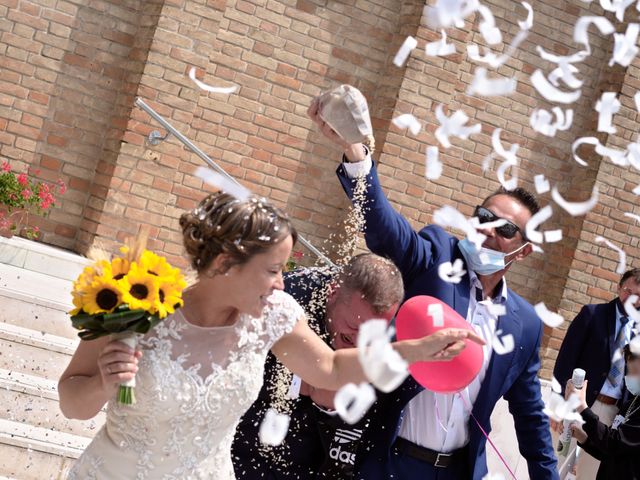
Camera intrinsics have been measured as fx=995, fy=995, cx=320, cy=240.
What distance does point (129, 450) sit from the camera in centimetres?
292

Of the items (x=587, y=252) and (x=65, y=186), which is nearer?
(x=65, y=186)

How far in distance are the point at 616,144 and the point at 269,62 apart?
350cm

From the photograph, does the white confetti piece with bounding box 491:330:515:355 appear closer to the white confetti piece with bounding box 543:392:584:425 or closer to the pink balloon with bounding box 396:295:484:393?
the pink balloon with bounding box 396:295:484:393

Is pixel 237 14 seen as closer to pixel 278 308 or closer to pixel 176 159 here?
pixel 176 159

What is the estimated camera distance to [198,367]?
2980 millimetres

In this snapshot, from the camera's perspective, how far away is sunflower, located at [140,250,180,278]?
2766mm

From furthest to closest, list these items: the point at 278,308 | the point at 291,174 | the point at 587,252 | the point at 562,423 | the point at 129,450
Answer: the point at 587,252, the point at 291,174, the point at 562,423, the point at 278,308, the point at 129,450

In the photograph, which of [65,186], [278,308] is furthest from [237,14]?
[278,308]

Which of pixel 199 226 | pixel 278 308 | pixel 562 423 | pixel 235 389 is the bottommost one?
pixel 562 423

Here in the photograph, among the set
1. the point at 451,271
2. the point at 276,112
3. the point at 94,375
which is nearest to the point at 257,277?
the point at 94,375

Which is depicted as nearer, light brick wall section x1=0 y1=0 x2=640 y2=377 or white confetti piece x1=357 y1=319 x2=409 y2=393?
white confetti piece x1=357 y1=319 x2=409 y2=393

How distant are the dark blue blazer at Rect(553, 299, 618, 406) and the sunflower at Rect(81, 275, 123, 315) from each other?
4.92 metres

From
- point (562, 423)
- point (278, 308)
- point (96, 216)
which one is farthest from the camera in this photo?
point (96, 216)

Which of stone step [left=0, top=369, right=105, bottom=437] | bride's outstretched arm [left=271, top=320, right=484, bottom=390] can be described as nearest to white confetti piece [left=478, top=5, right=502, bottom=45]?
bride's outstretched arm [left=271, top=320, right=484, bottom=390]
